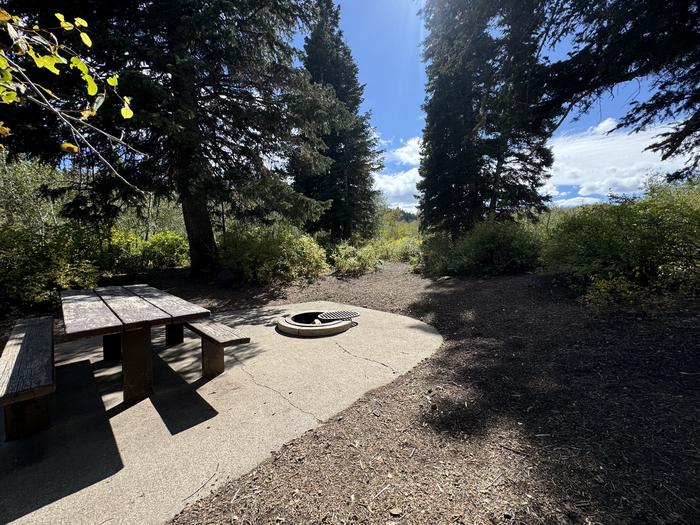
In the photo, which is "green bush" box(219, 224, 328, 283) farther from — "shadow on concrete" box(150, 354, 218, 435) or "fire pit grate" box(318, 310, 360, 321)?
"shadow on concrete" box(150, 354, 218, 435)

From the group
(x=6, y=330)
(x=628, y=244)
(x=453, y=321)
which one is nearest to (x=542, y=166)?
(x=628, y=244)

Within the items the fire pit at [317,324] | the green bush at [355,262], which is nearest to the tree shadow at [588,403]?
the fire pit at [317,324]

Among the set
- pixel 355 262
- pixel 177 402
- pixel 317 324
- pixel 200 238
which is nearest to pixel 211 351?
pixel 177 402

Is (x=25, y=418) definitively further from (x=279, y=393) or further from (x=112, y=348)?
(x=279, y=393)

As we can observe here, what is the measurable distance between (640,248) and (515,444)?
3.77 metres

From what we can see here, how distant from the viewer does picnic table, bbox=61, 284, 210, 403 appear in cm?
209

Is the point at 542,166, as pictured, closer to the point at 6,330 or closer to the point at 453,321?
the point at 453,321

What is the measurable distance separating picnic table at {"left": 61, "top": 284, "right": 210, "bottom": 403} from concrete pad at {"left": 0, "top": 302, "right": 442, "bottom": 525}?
0.74 feet

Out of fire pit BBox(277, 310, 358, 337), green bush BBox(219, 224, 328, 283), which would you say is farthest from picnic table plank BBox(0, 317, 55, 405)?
green bush BBox(219, 224, 328, 283)

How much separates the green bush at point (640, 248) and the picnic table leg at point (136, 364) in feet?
16.5

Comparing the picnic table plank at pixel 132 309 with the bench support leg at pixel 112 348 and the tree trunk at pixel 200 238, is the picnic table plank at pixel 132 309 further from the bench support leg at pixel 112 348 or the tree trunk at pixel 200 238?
the tree trunk at pixel 200 238

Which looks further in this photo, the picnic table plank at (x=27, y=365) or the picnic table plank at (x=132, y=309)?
the picnic table plank at (x=132, y=309)

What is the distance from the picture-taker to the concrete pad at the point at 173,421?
5.26 ft

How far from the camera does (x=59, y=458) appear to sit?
1876 mm
